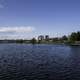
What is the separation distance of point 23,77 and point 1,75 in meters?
4.81

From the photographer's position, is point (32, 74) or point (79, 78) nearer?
point (79, 78)

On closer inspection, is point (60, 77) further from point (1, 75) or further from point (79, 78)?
point (1, 75)

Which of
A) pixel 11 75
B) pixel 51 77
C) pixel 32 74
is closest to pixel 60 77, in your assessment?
pixel 51 77

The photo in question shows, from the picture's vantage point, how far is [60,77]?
34844 millimetres

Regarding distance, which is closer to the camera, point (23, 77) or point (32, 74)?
point (23, 77)

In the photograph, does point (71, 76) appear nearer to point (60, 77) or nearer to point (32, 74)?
point (60, 77)

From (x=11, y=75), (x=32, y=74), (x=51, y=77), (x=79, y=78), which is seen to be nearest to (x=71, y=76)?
(x=79, y=78)

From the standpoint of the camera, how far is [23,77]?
3456 centimetres

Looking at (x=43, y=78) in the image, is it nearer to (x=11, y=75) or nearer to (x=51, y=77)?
(x=51, y=77)

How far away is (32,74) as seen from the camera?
37031 mm

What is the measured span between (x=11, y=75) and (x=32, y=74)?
174 inches

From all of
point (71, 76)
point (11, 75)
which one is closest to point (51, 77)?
point (71, 76)

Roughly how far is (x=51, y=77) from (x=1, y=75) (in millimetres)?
10259

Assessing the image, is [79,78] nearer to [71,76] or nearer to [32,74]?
[71,76]
